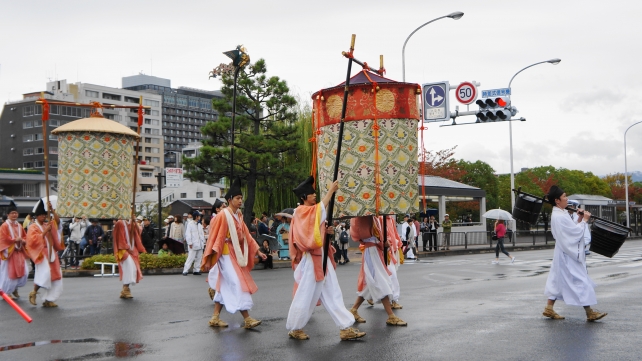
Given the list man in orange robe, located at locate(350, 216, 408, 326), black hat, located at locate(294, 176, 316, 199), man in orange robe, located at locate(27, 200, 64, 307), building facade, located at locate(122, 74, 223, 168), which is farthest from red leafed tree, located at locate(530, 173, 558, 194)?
building facade, located at locate(122, 74, 223, 168)

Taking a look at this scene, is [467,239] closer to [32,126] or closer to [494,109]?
[494,109]

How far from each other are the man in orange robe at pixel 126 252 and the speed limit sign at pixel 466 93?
15.9m

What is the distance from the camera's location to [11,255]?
41.6 ft

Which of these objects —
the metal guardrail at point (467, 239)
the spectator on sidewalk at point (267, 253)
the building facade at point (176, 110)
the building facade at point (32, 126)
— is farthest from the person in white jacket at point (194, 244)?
the building facade at point (176, 110)

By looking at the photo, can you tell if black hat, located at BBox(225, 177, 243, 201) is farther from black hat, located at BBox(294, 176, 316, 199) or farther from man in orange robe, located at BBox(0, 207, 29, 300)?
man in orange robe, located at BBox(0, 207, 29, 300)

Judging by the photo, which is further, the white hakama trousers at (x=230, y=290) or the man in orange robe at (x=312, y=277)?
the white hakama trousers at (x=230, y=290)

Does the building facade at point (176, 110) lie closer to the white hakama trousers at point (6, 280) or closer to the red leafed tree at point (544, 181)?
the red leafed tree at point (544, 181)

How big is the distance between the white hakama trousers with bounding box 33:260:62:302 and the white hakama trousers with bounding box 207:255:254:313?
13.1ft

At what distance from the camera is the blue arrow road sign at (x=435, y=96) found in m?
25.6

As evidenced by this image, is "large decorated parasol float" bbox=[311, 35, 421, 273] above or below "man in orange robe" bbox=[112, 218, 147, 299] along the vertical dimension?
above

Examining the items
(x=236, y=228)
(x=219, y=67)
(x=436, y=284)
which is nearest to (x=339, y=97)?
(x=236, y=228)

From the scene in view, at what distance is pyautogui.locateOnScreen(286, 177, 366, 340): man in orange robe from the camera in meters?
7.74

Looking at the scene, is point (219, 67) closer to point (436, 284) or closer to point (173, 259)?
point (436, 284)

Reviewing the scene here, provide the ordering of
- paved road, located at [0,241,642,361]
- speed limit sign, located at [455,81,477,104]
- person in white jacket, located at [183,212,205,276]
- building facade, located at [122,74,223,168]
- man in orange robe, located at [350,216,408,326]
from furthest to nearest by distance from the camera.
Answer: building facade, located at [122,74,223,168], speed limit sign, located at [455,81,477,104], person in white jacket, located at [183,212,205,276], man in orange robe, located at [350,216,408,326], paved road, located at [0,241,642,361]
